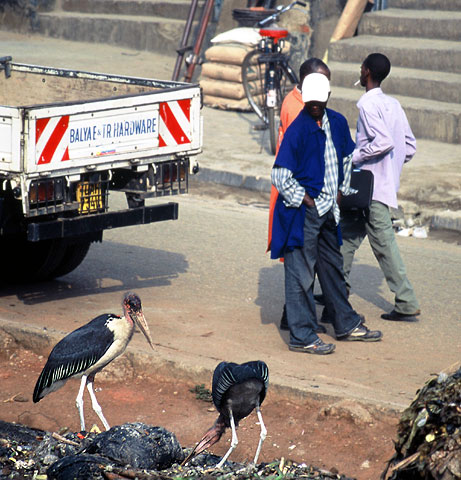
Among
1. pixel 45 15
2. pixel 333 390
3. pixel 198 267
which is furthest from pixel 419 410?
pixel 45 15

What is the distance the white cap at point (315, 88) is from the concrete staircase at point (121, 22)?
12473mm

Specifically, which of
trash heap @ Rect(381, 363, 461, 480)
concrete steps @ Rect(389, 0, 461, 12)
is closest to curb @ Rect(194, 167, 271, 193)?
concrete steps @ Rect(389, 0, 461, 12)

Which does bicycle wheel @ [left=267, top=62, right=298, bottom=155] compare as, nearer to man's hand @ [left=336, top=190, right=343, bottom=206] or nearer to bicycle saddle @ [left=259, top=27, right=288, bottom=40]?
bicycle saddle @ [left=259, top=27, right=288, bottom=40]

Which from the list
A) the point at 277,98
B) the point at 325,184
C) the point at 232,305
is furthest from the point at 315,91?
the point at 277,98

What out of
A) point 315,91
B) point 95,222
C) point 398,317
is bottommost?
point 398,317

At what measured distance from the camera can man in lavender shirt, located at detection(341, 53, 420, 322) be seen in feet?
22.8

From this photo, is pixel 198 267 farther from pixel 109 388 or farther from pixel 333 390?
pixel 333 390

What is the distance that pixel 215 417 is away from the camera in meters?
5.80

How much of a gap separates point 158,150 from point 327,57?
879cm

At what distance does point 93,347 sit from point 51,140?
6.73 feet

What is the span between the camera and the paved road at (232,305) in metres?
6.25

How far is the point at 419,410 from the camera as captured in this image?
13.0 feet

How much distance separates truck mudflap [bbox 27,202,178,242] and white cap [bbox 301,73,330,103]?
1.77m

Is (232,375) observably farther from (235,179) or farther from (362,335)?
(235,179)
